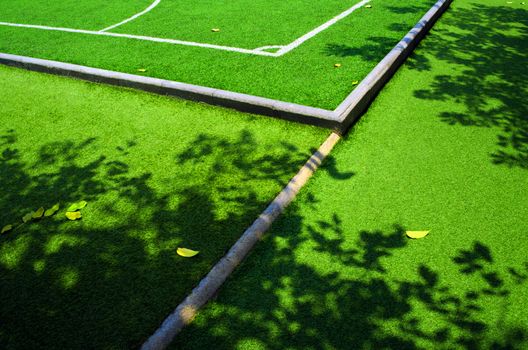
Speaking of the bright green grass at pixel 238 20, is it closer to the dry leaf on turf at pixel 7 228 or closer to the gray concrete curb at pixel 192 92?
the gray concrete curb at pixel 192 92

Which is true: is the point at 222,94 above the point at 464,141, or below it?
above

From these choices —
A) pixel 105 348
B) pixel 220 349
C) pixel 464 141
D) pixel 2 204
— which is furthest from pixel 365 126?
pixel 2 204

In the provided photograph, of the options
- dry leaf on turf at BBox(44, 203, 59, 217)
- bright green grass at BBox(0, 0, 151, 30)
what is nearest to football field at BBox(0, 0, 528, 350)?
dry leaf on turf at BBox(44, 203, 59, 217)

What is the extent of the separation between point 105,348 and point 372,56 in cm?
597

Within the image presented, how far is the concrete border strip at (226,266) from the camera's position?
310 cm

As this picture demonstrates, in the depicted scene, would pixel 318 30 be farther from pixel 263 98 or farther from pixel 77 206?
pixel 77 206

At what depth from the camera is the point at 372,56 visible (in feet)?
23.2

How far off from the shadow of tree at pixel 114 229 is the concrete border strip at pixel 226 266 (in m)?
0.11

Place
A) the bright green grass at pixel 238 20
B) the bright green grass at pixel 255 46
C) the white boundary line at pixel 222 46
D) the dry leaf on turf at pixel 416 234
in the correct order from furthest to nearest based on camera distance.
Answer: the bright green grass at pixel 238 20 < the white boundary line at pixel 222 46 < the bright green grass at pixel 255 46 < the dry leaf on turf at pixel 416 234

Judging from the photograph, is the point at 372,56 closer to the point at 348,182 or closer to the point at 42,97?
the point at 348,182

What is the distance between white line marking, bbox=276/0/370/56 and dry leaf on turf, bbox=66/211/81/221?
449 cm

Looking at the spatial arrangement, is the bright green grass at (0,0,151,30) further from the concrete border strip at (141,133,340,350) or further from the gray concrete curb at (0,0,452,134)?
the concrete border strip at (141,133,340,350)

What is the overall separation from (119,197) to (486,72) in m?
5.91

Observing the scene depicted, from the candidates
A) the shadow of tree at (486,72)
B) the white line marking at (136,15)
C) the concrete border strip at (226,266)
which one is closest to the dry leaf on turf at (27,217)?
the concrete border strip at (226,266)
